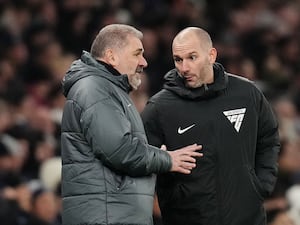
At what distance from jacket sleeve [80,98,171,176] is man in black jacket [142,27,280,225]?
667 mm

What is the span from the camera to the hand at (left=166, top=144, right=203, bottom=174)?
20.1ft

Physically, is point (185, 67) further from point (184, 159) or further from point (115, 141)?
point (115, 141)

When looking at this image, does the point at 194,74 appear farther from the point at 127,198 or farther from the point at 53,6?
the point at 53,6

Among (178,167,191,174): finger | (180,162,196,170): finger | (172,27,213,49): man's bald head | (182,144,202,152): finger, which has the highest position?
(172,27,213,49): man's bald head

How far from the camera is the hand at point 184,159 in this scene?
6.14 metres

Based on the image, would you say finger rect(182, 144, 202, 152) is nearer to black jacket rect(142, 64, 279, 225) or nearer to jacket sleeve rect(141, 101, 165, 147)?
black jacket rect(142, 64, 279, 225)

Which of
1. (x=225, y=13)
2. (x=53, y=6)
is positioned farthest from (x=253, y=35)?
(x=53, y=6)

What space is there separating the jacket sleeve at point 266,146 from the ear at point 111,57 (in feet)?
3.75

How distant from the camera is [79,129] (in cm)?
600

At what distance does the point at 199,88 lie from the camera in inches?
262

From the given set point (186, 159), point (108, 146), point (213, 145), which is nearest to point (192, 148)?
point (186, 159)

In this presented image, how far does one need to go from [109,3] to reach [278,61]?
2.45 metres

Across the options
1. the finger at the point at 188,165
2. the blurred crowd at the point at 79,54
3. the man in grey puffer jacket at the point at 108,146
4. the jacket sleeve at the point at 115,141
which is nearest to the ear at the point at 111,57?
the man in grey puffer jacket at the point at 108,146

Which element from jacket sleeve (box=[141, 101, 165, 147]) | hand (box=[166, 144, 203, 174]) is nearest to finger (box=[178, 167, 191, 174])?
hand (box=[166, 144, 203, 174])
